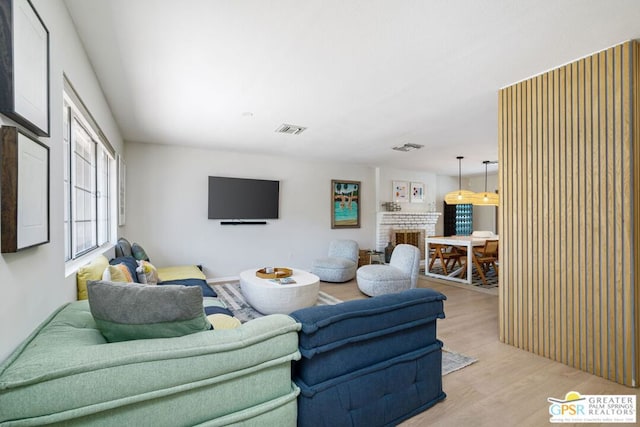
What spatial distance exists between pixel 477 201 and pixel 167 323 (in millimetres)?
6088

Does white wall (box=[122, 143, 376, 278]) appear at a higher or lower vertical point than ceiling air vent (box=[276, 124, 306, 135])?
lower

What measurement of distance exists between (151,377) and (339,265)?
445 centimetres

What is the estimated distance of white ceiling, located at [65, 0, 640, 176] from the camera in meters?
1.78

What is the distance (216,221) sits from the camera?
5453mm

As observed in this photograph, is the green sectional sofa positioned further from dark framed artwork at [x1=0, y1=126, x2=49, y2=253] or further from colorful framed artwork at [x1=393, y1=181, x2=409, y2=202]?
colorful framed artwork at [x1=393, y1=181, x2=409, y2=202]

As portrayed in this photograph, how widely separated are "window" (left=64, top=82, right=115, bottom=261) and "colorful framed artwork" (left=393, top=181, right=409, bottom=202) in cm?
582

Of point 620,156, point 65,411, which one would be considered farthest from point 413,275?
point 65,411

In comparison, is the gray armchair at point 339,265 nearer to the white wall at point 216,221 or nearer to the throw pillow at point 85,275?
the white wall at point 216,221

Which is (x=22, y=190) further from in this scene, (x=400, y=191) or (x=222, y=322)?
(x=400, y=191)

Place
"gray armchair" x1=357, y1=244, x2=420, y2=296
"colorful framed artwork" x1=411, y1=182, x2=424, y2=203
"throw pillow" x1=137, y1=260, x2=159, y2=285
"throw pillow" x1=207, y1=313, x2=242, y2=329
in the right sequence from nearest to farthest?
"throw pillow" x1=207, y1=313, x2=242, y2=329, "throw pillow" x1=137, y1=260, x2=159, y2=285, "gray armchair" x1=357, y1=244, x2=420, y2=296, "colorful framed artwork" x1=411, y1=182, x2=424, y2=203

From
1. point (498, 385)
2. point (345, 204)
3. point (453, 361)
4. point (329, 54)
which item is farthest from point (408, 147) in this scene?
point (498, 385)

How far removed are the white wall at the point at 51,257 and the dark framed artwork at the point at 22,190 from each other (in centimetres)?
7

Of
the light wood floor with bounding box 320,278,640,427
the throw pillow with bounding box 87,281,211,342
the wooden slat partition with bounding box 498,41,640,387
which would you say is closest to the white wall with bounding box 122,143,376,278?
the light wood floor with bounding box 320,278,640,427

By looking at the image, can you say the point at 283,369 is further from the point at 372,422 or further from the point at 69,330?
the point at 69,330
